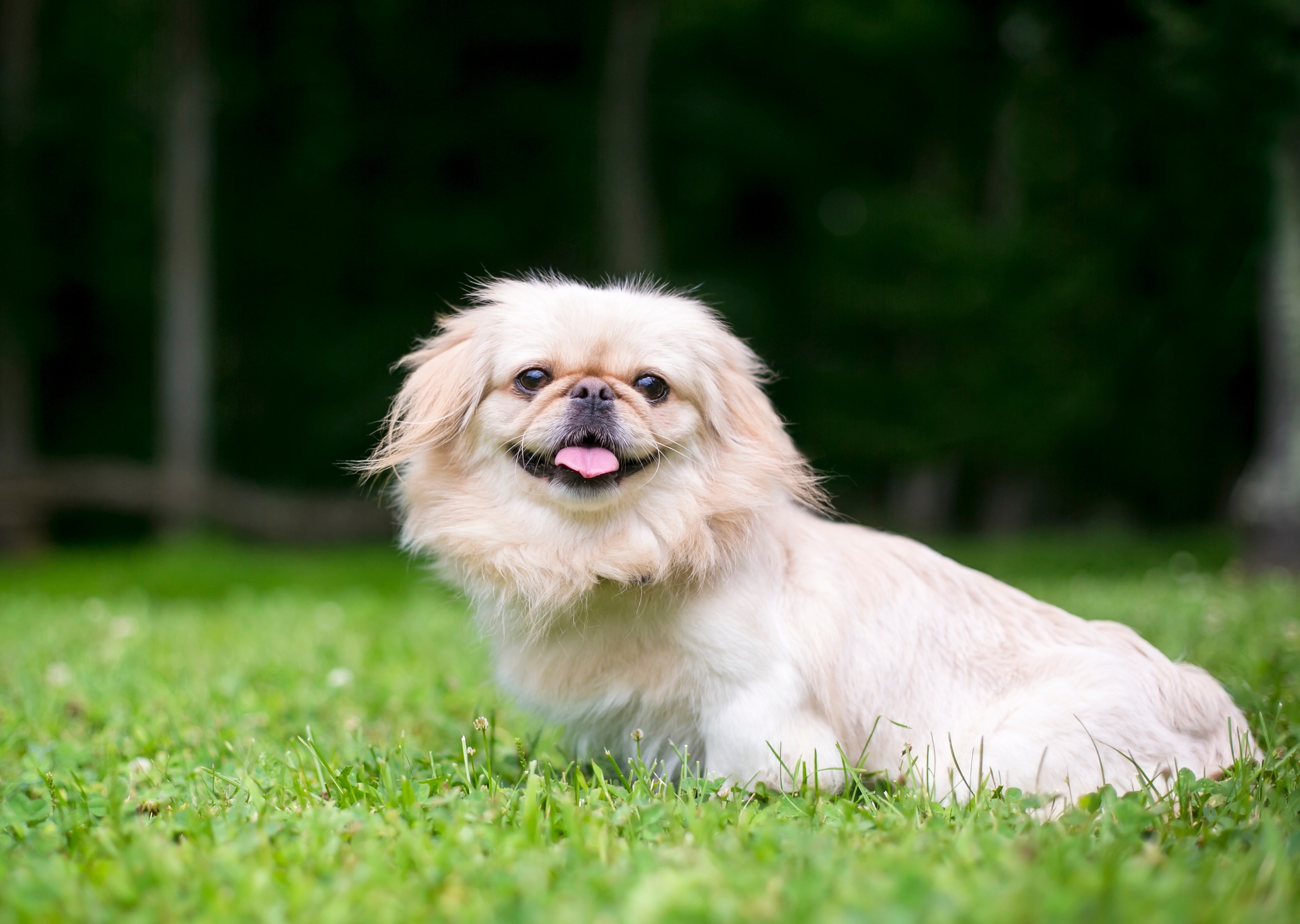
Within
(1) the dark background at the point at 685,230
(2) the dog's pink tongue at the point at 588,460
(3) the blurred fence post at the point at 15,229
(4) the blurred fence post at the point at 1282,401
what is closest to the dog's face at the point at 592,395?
(2) the dog's pink tongue at the point at 588,460

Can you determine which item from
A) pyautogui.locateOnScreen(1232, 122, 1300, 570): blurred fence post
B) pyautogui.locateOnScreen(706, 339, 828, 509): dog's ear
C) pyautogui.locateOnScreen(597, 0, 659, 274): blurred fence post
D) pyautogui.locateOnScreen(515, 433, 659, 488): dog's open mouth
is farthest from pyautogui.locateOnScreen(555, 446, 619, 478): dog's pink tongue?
pyautogui.locateOnScreen(597, 0, 659, 274): blurred fence post

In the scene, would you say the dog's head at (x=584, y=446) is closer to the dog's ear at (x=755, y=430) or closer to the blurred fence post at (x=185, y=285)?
the dog's ear at (x=755, y=430)

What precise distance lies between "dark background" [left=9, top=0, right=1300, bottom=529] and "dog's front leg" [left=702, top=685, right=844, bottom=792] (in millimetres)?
11420

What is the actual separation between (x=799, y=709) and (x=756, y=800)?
0.92 ft

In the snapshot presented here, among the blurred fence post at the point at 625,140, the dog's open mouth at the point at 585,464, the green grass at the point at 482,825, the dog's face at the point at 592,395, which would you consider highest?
the blurred fence post at the point at 625,140

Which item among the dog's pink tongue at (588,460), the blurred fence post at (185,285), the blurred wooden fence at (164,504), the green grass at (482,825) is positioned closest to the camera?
the green grass at (482,825)

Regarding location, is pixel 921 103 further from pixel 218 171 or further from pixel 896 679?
pixel 896 679

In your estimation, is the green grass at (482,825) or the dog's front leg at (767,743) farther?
the dog's front leg at (767,743)

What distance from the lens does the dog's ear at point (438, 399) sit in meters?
3.03

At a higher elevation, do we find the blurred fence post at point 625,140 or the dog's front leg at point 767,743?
the blurred fence post at point 625,140

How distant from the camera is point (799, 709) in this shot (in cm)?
272

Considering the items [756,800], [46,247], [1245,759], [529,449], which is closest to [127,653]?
[529,449]

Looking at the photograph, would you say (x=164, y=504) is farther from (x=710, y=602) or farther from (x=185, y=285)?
(x=710, y=602)

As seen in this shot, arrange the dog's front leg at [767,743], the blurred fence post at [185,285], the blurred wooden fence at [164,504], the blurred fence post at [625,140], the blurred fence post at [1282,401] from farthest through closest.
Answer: the blurred fence post at [625,140] < the blurred wooden fence at [164,504] < the blurred fence post at [185,285] < the blurred fence post at [1282,401] < the dog's front leg at [767,743]
